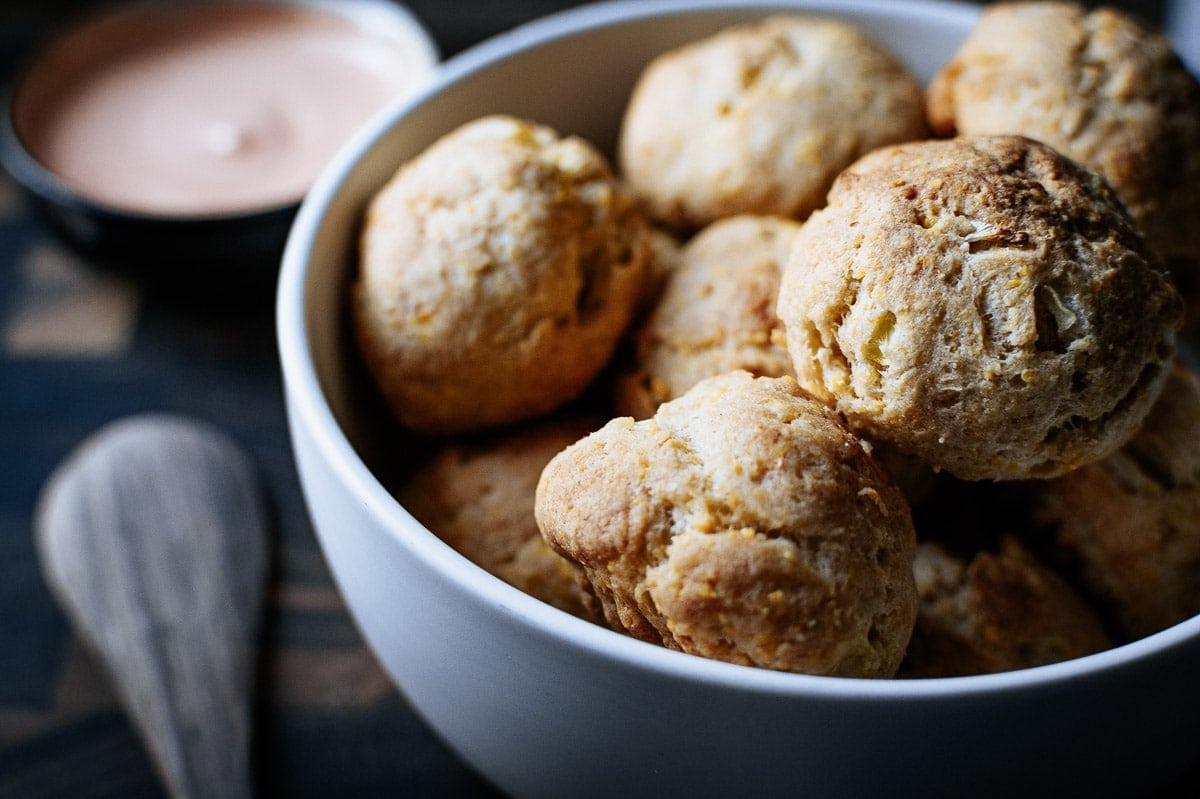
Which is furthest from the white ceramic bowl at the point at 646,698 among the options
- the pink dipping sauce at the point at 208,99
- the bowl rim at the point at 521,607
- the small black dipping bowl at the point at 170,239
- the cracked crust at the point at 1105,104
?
the pink dipping sauce at the point at 208,99

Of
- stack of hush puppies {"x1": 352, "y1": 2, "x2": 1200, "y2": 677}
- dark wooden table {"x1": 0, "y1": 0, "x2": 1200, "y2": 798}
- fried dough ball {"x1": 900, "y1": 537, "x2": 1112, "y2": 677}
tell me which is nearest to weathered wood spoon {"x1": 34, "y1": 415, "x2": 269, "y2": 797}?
dark wooden table {"x1": 0, "y1": 0, "x2": 1200, "y2": 798}

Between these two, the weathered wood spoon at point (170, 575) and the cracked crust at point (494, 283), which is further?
the weathered wood spoon at point (170, 575)

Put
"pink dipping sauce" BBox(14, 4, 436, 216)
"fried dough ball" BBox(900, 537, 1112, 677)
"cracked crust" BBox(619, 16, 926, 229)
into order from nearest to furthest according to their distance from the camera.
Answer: "fried dough ball" BBox(900, 537, 1112, 677), "cracked crust" BBox(619, 16, 926, 229), "pink dipping sauce" BBox(14, 4, 436, 216)

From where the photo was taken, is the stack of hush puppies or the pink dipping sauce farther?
the pink dipping sauce

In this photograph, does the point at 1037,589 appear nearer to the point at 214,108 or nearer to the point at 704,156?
the point at 704,156

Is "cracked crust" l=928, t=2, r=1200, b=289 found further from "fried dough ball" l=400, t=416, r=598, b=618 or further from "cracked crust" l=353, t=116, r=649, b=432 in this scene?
"fried dough ball" l=400, t=416, r=598, b=618

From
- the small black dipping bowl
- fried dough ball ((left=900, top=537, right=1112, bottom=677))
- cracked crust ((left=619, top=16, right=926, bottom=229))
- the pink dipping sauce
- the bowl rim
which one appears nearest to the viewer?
the bowl rim

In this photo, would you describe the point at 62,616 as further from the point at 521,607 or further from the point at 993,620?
the point at 993,620

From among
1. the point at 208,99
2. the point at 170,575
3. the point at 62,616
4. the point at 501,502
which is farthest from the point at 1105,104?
the point at 208,99

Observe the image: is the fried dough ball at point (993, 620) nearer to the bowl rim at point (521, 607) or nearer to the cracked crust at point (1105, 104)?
the bowl rim at point (521, 607)
